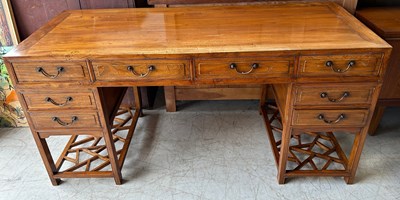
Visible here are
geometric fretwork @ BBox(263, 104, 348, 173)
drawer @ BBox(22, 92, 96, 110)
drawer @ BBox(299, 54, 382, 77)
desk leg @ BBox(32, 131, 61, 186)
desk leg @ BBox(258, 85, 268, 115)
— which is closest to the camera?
drawer @ BBox(299, 54, 382, 77)

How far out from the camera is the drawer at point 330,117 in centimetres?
143

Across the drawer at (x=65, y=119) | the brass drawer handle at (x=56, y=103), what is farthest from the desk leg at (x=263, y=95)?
the brass drawer handle at (x=56, y=103)

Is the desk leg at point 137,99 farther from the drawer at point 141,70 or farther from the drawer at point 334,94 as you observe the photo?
the drawer at point 334,94

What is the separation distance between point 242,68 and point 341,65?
0.42 meters

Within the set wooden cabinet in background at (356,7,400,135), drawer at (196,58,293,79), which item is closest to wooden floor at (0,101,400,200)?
wooden cabinet in background at (356,7,400,135)

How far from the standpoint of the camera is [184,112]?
7.73ft

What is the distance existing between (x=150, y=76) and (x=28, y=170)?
1.10 meters

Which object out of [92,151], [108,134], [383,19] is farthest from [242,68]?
[92,151]

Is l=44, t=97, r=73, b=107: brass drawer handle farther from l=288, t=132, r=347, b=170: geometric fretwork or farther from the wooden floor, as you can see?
l=288, t=132, r=347, b=170: geometric fretwork

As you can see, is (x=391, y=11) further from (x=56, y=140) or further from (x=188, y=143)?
(x=56, y=140)

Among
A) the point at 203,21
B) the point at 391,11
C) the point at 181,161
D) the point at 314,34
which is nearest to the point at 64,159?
the point at 181,161

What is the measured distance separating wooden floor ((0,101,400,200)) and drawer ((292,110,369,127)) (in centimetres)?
42

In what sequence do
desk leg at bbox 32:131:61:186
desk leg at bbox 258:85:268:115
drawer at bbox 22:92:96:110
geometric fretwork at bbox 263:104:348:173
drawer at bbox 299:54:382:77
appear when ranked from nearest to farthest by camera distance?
drawer at bbox 299:54:382:77 < drawer at bbox 22:92:96:110 < desk leg at bbox 32:131:61:186 < geometric fretwork at bbox 263:104:348:173 < desk leg at bbox 258:85:268:115

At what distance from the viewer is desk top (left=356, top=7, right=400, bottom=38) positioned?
1600mm
